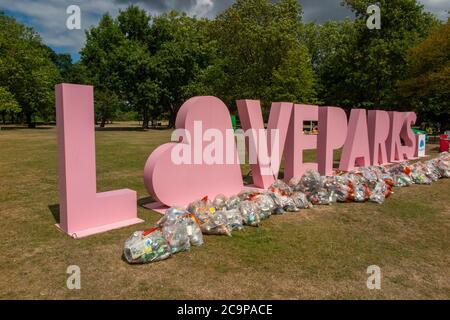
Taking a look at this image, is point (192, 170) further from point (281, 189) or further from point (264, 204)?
point (281, 189)

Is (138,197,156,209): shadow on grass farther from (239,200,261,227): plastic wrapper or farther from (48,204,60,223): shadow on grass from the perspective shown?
(239,200,261,227): plastic wrapper

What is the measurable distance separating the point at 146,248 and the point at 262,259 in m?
1.51

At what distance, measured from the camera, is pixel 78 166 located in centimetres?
503

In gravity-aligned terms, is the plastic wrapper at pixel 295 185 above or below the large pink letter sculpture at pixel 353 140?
below

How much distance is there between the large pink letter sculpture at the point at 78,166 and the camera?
4.84 meters

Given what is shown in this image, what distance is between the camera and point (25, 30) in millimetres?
46875

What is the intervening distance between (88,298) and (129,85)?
32.3 metres

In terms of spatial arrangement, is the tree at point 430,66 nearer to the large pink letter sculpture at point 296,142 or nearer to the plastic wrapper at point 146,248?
the large pink letter sculpture at point 296,142

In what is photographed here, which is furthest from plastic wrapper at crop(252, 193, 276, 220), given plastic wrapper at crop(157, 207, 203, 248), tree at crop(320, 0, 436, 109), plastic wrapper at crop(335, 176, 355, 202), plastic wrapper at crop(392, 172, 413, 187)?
tree at crop(320, 0, 436, 109)

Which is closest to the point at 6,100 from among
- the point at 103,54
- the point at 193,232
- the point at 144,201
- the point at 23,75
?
the point at 23,75

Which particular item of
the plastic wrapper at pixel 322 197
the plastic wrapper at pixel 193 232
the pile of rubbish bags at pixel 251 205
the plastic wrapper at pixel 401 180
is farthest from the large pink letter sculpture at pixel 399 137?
the plastic wrapper at pixel 193 232

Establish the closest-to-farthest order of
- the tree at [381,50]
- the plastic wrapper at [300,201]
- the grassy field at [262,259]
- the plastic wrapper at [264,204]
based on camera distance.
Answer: the grassy field at [262,259]
the plastic wrapper at [264,204]
the plastic wrapper at [300,201]
the tree at [381,50]

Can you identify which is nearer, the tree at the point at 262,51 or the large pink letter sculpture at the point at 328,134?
the large pink letter sculpture at the point at 328,134
